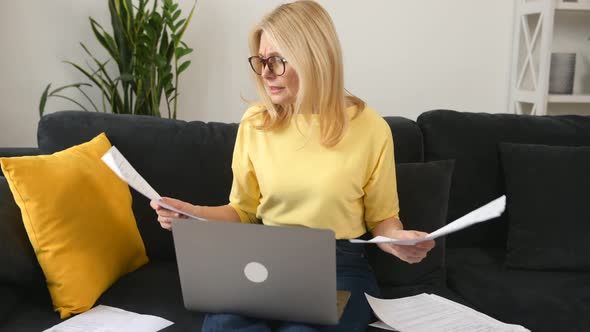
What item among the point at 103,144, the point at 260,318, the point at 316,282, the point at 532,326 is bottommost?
the point at 532,326

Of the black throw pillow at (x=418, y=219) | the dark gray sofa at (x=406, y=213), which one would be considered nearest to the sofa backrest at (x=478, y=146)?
the dark gray sofa at (x=406, y=213)

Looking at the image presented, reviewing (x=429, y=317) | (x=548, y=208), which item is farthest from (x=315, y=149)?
(x=548, y=208)

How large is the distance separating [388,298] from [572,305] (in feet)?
1.54

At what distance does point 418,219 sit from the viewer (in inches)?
71.2

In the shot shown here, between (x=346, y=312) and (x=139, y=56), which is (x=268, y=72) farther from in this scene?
(x=139, y=56)

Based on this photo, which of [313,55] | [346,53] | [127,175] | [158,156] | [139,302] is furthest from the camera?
[346,53]

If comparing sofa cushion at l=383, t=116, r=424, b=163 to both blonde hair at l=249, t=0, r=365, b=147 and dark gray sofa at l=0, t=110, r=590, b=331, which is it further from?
blonde hair at l=249, t=0, r=365, b=147

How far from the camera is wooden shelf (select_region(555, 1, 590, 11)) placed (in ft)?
8.98

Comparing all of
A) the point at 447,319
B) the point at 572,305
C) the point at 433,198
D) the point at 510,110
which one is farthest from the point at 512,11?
the point at 447,319

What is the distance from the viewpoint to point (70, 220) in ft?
5.13

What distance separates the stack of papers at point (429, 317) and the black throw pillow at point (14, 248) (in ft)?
2.67

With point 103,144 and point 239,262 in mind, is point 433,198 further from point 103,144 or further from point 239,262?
point 103,144

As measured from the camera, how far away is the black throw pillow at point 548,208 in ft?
6.22

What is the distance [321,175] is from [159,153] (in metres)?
0.57
